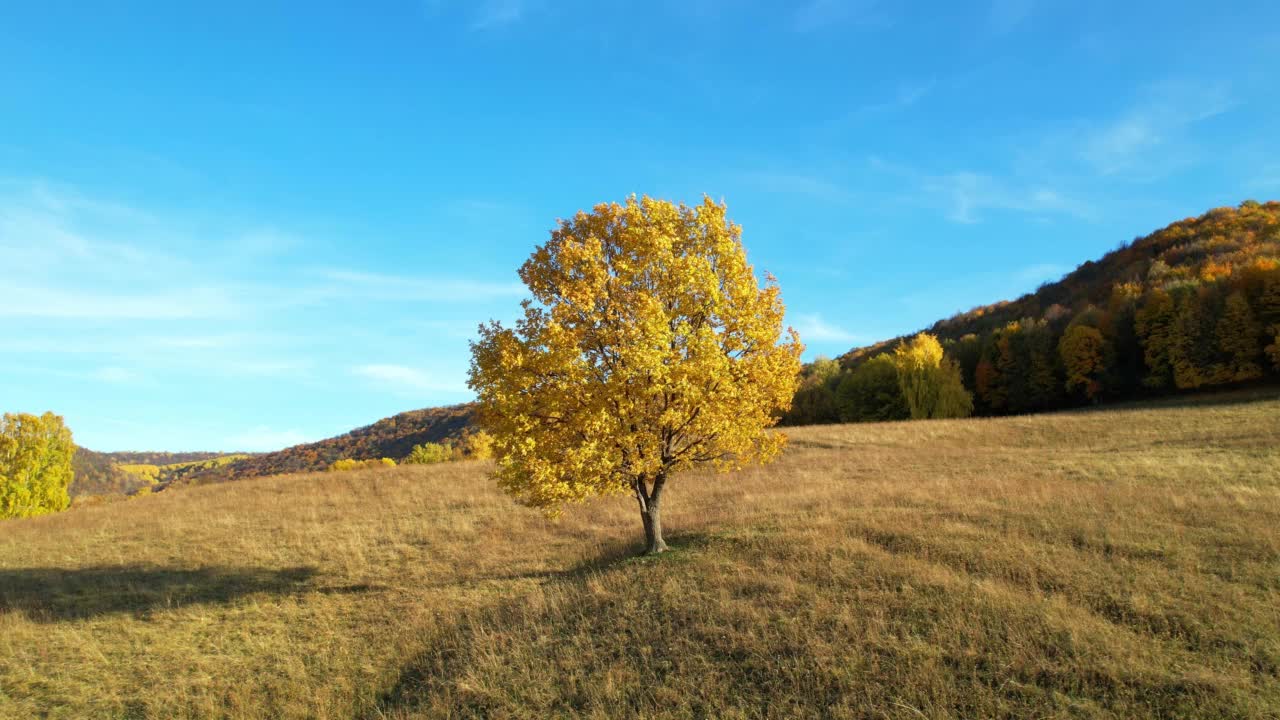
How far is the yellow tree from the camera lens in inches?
615

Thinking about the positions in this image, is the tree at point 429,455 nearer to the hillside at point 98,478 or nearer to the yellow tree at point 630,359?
the yellow tree at point 630,359

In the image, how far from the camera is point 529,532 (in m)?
25.5

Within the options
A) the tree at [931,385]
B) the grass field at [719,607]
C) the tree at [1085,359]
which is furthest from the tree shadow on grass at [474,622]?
the tree at [1085,359]

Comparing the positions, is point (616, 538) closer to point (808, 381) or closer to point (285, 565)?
point (285, 565)

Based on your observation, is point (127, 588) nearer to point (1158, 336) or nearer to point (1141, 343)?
point (1158, 336)

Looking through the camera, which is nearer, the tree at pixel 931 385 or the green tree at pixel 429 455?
the tree at pixel 931 385

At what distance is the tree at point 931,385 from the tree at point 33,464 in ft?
269

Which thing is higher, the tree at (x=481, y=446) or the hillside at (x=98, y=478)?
the hillside at (x=98, y=478)

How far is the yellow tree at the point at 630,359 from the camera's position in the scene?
15609mm

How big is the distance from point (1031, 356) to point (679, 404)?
73316 millimetres

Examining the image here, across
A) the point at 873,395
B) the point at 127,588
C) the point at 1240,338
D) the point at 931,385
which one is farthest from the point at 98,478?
the point at 1240,338

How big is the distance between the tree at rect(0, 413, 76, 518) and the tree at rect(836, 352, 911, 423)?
81070 millimetres

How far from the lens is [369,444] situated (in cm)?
16812

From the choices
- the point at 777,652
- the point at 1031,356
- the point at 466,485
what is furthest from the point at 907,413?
the point at 777,652
